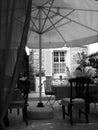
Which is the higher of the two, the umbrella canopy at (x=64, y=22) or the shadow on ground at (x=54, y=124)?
the umbrella canopy at (x=64, y=22)

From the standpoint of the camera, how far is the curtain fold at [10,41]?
9.71 feet

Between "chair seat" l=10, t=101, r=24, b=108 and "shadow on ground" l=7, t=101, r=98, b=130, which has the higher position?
"chair seat" l=10, t=101, r=24, b=108

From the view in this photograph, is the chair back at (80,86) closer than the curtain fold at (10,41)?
No

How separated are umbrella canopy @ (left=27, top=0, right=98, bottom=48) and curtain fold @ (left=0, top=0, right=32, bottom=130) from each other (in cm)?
274

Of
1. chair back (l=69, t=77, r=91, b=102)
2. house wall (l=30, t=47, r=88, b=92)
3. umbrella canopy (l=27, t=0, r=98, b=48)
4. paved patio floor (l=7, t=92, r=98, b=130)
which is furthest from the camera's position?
house wall (l=30, t=47, r=88, b=92)

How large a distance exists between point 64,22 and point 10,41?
4.58 meters

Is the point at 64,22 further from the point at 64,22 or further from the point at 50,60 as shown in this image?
the point at 50,60

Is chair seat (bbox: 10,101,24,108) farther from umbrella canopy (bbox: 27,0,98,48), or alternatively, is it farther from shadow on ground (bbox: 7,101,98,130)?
umbrella canopy (bbox: 27,0,98,48)

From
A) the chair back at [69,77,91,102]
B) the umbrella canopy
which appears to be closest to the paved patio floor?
the chair back at [69,77,91,102]

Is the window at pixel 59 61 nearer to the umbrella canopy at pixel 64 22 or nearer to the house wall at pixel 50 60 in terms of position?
the house wall at pixel 50 60

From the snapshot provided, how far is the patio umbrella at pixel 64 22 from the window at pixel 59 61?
7.05 meters

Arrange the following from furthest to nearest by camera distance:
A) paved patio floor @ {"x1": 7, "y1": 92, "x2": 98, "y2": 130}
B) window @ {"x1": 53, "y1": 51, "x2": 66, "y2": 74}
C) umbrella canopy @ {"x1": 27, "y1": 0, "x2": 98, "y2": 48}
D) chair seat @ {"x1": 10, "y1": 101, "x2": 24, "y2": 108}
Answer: window @ {"x1": 53, "y1": 51, "x2": 66, "y2": 74}, umbrella canopy @ {"x1": 27, "y1": 0, "x2": 98, "y2": 48}, chair seat @ {"x1": 10, "y1": 101, "x2": 24, "y2": 108}, paved patio floor @ {"x1": 7, "y1": 92, "x2": 98, "y2": 130}

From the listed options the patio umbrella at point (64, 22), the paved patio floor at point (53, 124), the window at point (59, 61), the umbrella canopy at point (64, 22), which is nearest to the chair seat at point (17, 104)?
the paved patio floor at point (53, 124)

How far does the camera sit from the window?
16.0m
